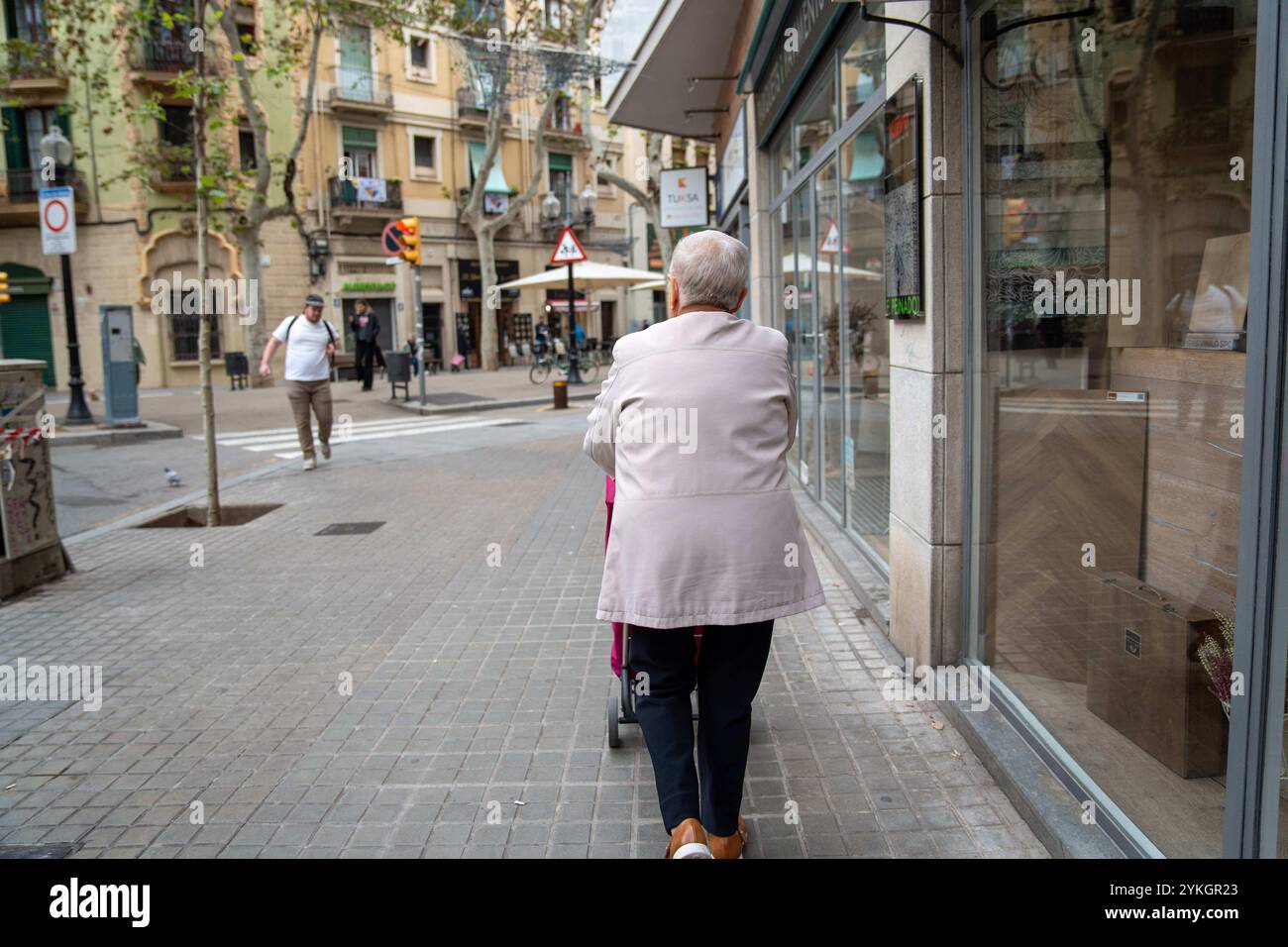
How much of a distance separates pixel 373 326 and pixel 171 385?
10.2 meters

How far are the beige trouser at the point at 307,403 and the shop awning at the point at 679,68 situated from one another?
543 cm

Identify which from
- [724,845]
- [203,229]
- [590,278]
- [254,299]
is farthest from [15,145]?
[724,845]

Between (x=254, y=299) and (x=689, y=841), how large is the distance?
2910cm

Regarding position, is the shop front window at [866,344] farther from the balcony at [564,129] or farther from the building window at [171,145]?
the balcony at [564,129]

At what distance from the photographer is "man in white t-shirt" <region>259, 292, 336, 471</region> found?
1165cm

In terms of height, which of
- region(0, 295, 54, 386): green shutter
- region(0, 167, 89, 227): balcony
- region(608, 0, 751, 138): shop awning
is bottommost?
region(0, 295, 54, 386): green shutter

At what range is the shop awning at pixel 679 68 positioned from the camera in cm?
1067

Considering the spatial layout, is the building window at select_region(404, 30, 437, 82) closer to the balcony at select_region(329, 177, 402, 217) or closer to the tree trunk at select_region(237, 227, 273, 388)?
the balcony at select_region(329, 177, 402, 217)

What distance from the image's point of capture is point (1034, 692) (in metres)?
3.78

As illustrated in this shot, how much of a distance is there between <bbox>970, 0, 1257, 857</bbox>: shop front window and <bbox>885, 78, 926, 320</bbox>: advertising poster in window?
0.30 metres

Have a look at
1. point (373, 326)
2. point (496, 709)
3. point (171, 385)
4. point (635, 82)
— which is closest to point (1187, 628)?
point (496, 709)

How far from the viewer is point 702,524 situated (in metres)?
2.81

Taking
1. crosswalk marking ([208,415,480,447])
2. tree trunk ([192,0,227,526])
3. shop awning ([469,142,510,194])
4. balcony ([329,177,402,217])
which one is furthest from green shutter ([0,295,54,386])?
tree trunk ([192,0,227,526])

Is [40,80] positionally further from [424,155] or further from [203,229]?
[203,229]
